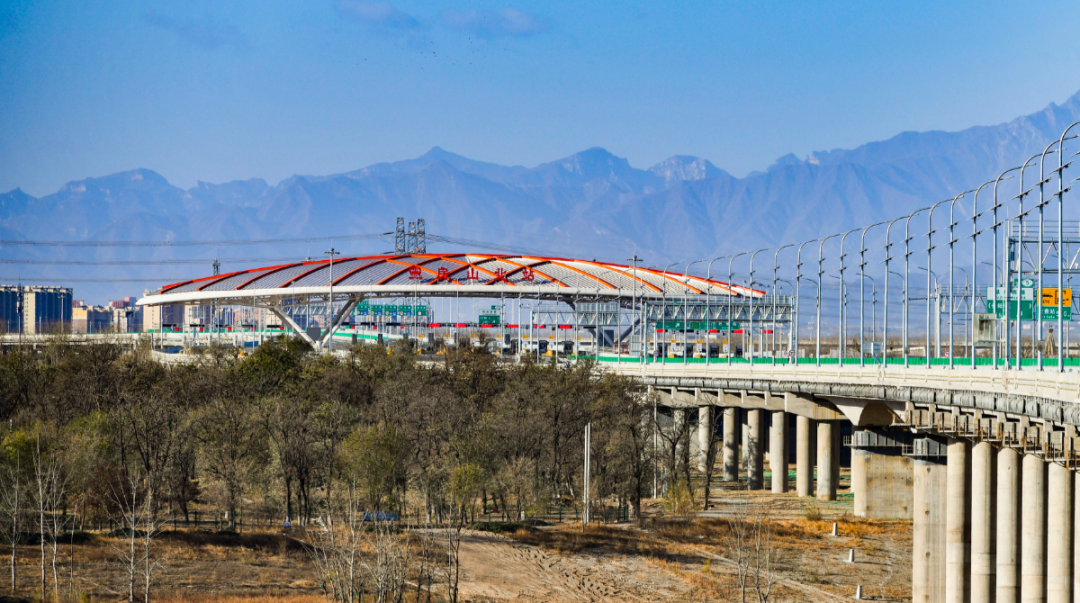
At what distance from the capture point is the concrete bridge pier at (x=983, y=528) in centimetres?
3847

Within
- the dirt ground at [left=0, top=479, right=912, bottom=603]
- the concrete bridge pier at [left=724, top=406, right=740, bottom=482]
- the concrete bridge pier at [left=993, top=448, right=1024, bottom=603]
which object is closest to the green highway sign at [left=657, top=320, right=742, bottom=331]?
the concrete bridge pier at [left=724, top=406, right=740, bottom=482]

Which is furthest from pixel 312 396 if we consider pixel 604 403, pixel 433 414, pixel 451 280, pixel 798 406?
pixel 451 280

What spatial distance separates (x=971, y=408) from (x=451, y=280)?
11534 centimetres

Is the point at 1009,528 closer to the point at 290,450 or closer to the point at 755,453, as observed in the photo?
the point at 290,450

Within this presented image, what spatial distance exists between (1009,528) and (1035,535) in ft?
7.87

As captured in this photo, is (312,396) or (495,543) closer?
(495,543)

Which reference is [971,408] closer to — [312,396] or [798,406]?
[798,406]

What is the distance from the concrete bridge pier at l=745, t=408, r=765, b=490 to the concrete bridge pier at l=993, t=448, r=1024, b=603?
131 feet

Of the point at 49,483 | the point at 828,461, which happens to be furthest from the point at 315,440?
the point at 828,461

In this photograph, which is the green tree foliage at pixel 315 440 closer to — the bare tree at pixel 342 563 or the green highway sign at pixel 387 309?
the bare tree at pixel 342 563

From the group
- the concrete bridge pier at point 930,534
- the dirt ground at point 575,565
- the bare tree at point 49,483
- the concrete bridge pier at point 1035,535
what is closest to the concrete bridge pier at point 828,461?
the dirt ground at point 575,565

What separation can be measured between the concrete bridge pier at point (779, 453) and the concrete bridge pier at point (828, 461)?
14.9ft

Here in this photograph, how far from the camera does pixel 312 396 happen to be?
2872 inches

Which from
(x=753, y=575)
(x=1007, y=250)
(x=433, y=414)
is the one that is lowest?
(x=753, y=575)
